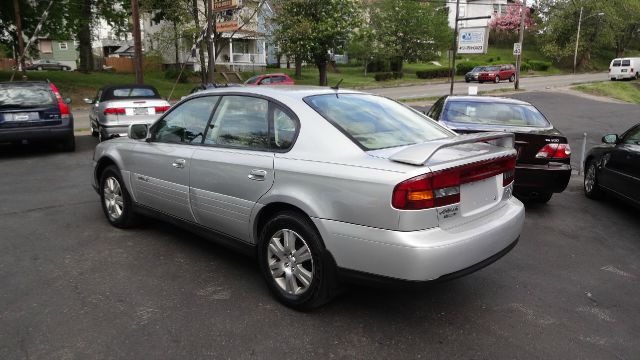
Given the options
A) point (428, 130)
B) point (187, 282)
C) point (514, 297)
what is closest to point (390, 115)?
point (428, 130)

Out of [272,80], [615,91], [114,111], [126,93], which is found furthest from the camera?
[615,91]

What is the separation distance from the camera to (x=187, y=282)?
4133mm

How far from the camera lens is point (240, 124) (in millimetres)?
4117

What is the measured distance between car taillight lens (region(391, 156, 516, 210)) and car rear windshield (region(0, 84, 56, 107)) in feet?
31.6

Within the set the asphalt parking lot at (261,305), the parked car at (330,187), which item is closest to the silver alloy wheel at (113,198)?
the asphalt parking lot at (261,305)

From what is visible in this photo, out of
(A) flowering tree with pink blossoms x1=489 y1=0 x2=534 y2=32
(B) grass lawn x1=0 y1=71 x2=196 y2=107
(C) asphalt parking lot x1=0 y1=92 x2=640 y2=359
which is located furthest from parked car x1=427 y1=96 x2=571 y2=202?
(A) flowering tree with pink blossoms x1=489 y1=0 x2=534 y2=32

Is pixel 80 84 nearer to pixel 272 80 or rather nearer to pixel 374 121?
pixel 272 80

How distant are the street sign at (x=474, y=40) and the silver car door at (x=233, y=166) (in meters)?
25.5

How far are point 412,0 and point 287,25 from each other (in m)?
19.2

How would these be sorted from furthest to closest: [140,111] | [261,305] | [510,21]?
[510,21], [140,111], [261,305]

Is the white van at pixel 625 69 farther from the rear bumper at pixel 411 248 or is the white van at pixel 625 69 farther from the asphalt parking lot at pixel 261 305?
the rear bumper at pixel 411 248

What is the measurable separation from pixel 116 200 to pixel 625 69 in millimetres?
48345

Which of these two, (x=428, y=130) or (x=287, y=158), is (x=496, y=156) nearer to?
(x=428, y=130)

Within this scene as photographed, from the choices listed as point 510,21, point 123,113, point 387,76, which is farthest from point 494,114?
point 510,21
